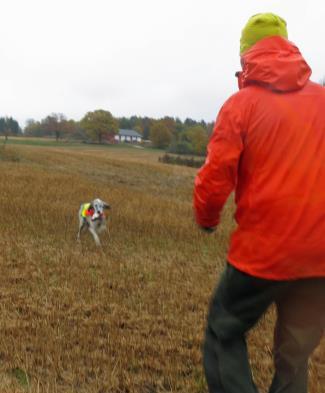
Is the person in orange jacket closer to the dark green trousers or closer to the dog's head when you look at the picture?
the dark green trousers

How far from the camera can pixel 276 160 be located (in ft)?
6.13

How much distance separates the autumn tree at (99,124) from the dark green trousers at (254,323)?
250ft

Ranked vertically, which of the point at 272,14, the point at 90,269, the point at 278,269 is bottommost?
the point at 90,269

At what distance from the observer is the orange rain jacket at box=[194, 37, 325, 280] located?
73.0 inches

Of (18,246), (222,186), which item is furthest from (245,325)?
(18,246)

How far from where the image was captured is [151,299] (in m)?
4.97

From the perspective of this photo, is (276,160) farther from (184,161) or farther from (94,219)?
(184,161)

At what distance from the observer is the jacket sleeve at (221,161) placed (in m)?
1.89

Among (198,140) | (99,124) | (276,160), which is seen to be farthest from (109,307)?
(99,124)

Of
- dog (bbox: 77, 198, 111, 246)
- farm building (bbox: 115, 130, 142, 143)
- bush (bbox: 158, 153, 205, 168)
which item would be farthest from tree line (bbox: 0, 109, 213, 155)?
dog (bbox: 77, 198, 111, 246)

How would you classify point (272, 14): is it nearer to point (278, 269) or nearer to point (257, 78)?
point (257, 78)

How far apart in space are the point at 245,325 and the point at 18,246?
18.9ft

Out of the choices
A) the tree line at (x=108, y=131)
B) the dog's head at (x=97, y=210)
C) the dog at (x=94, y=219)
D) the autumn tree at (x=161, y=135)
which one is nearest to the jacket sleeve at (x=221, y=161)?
the dog at (x=94, y=219)

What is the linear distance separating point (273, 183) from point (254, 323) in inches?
30.5
